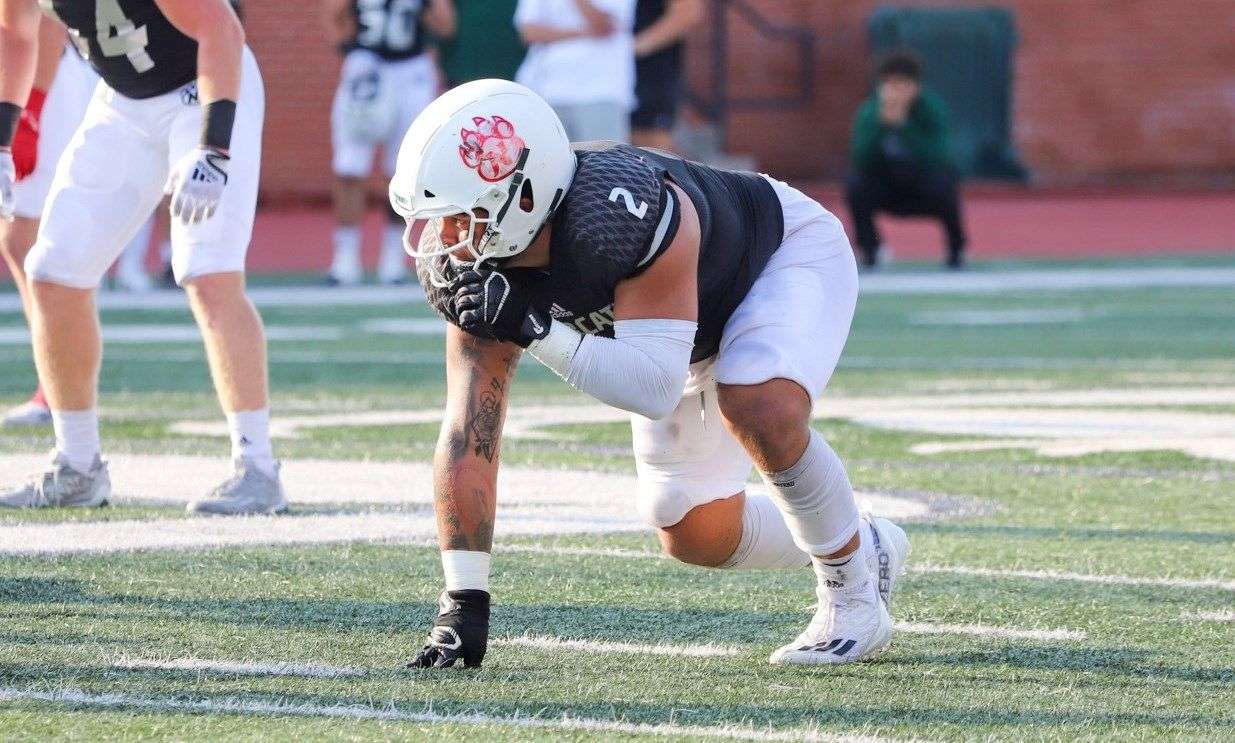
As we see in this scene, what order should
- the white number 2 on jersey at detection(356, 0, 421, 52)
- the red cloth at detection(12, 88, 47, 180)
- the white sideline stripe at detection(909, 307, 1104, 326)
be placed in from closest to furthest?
the red cloth at detection(12, 88, 47, 180) < the white sideline stripe at detection(909, 307, 1104, 326) < the white number 2 on jersey at detection(356, 0, 421, 52)

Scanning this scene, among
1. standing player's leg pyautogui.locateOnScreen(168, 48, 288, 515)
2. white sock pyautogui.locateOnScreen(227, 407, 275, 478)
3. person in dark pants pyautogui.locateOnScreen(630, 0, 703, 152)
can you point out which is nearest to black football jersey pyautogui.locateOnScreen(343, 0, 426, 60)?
person in dark pants pyautogui.locateOnScreen(630, 0, 703, 152)

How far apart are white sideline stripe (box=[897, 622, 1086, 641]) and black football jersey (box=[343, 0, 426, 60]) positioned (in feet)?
32.5

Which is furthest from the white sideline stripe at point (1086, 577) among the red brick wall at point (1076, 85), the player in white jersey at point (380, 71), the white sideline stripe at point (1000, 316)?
the red brick wall at point (1076, 85)

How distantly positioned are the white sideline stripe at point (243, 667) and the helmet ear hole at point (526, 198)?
2.73ft

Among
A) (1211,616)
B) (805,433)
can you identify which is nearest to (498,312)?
(805,433)

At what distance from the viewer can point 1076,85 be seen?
25.0m

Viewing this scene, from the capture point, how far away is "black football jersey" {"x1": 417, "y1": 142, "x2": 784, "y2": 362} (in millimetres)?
4027

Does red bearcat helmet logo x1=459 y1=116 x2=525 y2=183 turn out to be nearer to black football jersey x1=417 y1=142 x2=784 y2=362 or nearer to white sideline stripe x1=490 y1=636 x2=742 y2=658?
black football jersey x1=417 y1=142 x2=784 y2=362

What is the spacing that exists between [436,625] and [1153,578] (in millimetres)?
1773

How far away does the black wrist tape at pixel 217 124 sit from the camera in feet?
18.6

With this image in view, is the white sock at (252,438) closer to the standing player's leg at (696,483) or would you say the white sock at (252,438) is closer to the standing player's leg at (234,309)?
the standing player's leg at (234,309)

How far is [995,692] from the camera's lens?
13.0 feet

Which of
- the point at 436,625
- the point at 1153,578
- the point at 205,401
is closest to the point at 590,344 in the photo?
the point at 436,625

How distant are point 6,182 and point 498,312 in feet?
8.15
